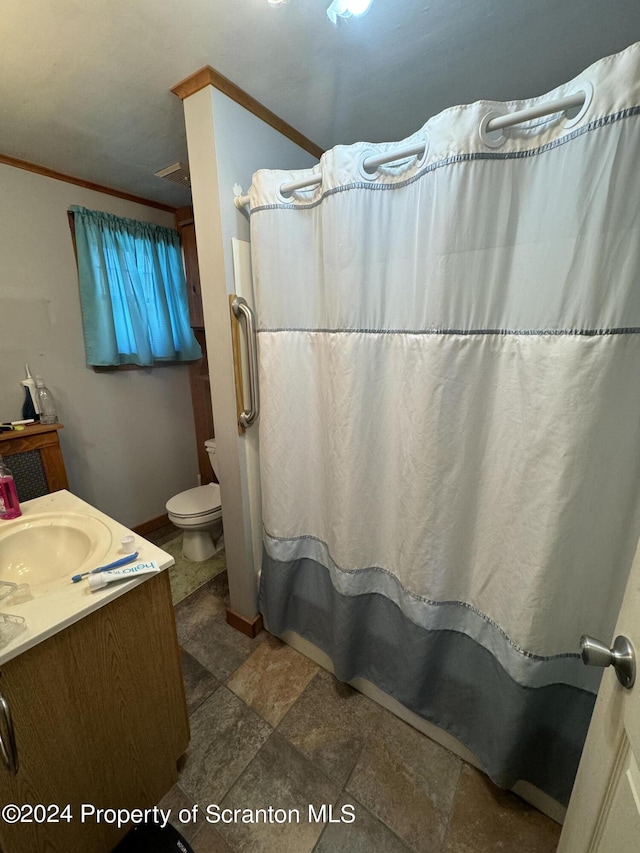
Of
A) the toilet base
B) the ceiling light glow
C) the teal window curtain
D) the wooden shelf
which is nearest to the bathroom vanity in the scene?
the wooden shelf

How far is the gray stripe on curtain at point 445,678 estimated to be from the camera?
3.06ft

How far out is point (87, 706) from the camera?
82 cm

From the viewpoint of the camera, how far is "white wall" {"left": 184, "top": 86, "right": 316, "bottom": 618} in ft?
3.93

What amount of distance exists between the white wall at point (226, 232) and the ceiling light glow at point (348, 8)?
47cm

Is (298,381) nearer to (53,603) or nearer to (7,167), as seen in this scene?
(53,603)

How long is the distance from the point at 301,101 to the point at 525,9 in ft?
2.44

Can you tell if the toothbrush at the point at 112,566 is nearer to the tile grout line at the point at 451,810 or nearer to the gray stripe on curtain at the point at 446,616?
the gray stripe on curtain at the point at 446,616

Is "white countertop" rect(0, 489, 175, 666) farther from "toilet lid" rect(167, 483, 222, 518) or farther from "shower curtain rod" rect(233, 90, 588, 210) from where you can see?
"shower curtain rod" rect(233, 90, 588, 210)

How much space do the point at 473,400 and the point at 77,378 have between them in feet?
7.34

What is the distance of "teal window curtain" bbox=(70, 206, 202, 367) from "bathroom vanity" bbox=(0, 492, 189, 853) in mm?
1384

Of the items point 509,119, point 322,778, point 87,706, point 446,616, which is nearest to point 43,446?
point 87,706

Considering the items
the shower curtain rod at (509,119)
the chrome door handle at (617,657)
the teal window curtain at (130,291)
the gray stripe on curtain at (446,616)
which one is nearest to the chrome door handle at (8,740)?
the gray stripe on curtain at (446,616)

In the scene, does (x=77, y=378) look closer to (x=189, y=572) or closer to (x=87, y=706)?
(x=189, y=572)

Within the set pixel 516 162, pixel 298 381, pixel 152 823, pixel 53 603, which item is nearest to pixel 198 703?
pixel 152 823
